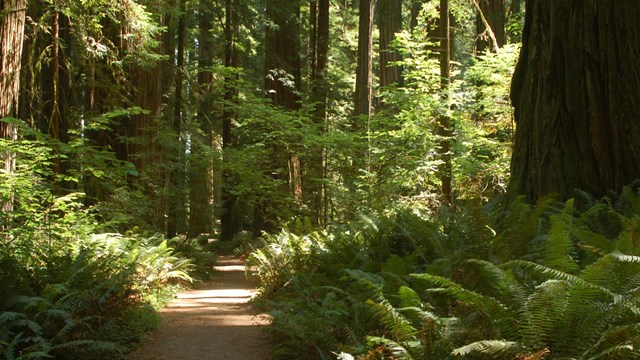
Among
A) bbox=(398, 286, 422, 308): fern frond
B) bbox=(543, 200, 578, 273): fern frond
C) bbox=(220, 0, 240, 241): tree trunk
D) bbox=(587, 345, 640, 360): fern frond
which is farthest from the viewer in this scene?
bbox=(220, 0, 240, 241): tree trunk

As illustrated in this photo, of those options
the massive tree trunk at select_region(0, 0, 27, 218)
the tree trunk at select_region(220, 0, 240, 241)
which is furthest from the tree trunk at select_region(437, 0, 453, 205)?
the massive tree trunk at select_region(0, 0, 27, 218)

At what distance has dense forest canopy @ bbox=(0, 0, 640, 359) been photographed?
3.70 m

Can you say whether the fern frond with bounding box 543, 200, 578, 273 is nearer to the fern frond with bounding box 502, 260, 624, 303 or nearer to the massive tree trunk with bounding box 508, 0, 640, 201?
the fern frond with bounding box 502, 260, 624, 303

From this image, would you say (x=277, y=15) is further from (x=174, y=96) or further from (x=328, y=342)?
(x=328, y=342)

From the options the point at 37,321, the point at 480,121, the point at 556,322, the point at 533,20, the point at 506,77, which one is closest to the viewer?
the point at 556,322

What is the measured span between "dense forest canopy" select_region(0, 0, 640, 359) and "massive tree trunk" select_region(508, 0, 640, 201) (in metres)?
0.02

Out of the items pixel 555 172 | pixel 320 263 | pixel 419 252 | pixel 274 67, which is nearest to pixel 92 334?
pixel 320 263

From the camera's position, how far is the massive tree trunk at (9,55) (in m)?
8.54

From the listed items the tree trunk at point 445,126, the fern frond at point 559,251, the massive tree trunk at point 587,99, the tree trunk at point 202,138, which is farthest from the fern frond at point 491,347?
the tree trunk at point 202,138

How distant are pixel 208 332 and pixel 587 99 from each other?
16.9 ft

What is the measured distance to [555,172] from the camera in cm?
627

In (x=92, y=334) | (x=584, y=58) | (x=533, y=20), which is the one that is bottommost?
(x=92, y=334)

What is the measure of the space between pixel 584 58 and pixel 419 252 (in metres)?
2.80

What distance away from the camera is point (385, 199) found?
12.7m
